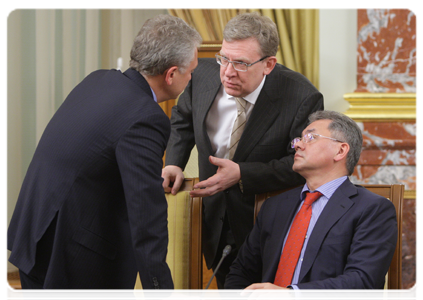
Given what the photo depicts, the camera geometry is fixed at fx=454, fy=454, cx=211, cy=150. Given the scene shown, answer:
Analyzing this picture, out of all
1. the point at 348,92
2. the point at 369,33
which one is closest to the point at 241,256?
the point at 348,92

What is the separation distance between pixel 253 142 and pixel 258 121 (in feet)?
0.30

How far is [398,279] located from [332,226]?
1.30 feet

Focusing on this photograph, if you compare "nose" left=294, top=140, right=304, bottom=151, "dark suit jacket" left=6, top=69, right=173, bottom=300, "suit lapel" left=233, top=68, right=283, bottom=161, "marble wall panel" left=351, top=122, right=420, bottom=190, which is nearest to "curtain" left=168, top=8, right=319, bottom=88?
"marble wall panel" left=351, top=122, right=420, bottom=190

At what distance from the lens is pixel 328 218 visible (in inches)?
66.0

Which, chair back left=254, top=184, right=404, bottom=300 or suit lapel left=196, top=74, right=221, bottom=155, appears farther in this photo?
suit lapel left=196, top=74, right=221, bottom=155

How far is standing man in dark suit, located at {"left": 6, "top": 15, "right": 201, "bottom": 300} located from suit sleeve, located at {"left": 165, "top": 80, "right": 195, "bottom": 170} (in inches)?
26.6

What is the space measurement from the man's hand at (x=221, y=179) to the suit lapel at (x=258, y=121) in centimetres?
12

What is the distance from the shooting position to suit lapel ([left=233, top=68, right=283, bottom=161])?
1.91 m

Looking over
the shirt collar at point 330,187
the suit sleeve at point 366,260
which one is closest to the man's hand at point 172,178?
the shirt collar at point 330,187

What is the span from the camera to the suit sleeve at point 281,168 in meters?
1.85

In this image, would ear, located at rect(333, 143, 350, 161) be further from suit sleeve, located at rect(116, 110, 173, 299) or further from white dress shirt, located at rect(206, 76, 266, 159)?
suit sleeve, located at rect(116, 110, 173, 299)

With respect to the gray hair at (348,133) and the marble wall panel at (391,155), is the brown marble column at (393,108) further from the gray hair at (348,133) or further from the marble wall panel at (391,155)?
the gray hair at (348,133)

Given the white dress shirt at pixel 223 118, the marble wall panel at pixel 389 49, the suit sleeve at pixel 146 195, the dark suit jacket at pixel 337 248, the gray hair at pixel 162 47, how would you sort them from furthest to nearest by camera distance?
the marble wall panel at pixel 389 49, the white dress shirt at pixel 223 118, the dark suit jacket at pixel 337 248, the gray hair at pixel 162 47, the suit sleeve at pixel 146 195

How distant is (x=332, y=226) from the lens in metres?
1.65
